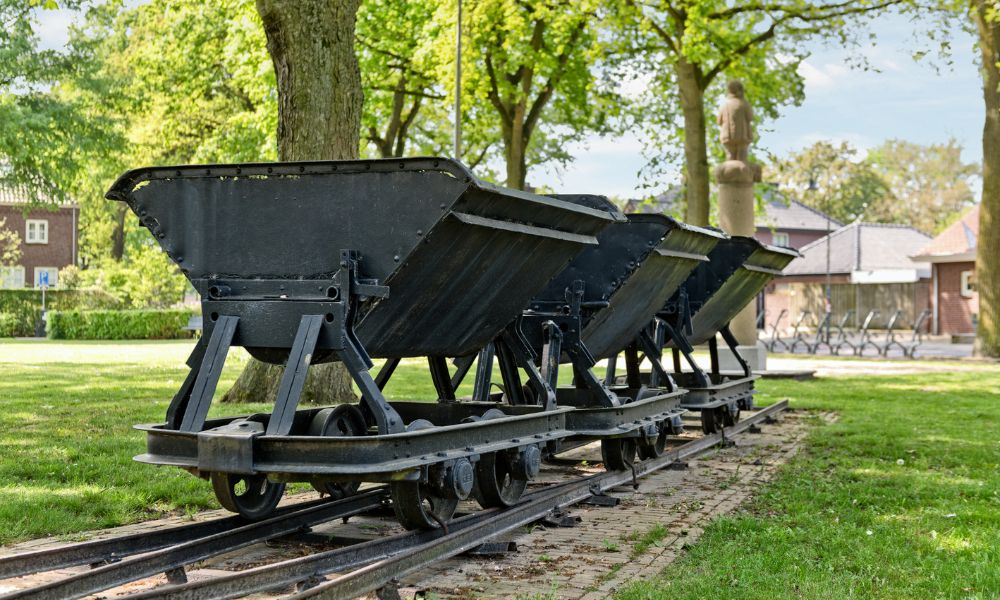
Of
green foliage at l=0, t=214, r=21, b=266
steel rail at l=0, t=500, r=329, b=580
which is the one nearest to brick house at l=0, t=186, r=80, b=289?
green foliage at l=0, t=214, r=21, b=266

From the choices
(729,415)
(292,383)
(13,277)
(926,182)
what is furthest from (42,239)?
(926,182)

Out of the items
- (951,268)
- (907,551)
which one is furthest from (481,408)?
(951,268)

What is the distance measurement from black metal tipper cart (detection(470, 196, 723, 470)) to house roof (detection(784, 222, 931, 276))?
48.2m

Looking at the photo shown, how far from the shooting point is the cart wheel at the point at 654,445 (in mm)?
10000

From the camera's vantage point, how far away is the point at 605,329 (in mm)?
10070

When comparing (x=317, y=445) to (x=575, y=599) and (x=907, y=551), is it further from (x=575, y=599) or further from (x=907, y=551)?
(x=907, y=551)

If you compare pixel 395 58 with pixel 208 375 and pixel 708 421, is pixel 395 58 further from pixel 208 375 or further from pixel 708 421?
pixel 208 375

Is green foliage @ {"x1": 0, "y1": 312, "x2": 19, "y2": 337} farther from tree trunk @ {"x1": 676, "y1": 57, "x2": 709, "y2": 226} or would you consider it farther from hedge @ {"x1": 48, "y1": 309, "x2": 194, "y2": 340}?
tree trunk @ {"x1": 676, "y1": 57, "x2": 709, "y2": 226}

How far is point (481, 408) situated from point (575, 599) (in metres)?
2.75

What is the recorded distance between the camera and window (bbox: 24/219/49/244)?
60969 mm

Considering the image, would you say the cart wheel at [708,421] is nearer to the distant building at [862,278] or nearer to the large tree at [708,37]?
the large tree at [708,37]

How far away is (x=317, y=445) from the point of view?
5629 mm

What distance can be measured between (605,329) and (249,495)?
4.26 meters

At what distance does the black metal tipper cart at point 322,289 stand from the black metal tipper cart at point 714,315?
17.6ft
